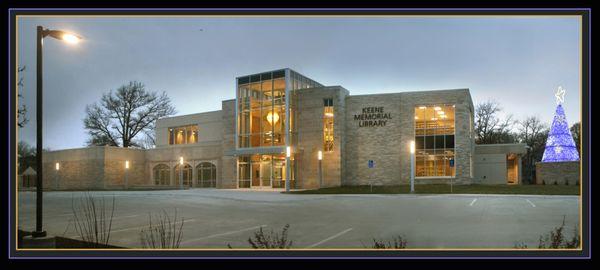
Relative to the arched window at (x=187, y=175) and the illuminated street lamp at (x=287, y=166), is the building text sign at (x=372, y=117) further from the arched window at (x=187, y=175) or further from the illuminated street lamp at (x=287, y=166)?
the arched window at (x=187, y=175)

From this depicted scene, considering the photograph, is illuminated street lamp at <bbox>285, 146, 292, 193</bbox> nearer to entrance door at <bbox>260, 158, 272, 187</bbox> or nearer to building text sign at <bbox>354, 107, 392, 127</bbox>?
entrance door at <bbox>260, 158, 272, 187</bbox>

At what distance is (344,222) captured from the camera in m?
14.7

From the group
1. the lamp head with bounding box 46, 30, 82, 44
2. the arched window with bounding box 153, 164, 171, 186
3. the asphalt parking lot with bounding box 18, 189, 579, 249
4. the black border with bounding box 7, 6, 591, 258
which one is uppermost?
the lamp head with bounding box 46, 30, 82, 44

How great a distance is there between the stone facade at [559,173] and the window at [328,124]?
1806 centimetres

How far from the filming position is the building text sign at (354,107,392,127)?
39812 mm

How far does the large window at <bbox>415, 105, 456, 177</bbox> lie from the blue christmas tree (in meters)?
9.19

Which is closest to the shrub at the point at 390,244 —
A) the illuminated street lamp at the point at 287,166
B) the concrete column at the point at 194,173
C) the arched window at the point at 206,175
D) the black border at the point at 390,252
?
the black border at the point at 390,252

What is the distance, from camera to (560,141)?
136 feet

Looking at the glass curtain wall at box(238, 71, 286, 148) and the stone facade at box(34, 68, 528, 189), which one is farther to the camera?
the glass curtain wall at box(238, 71, 286, 148)

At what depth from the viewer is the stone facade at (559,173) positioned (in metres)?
41.4

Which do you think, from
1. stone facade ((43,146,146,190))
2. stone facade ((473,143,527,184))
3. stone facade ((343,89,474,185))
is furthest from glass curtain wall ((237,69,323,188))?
stone facade ((473,143,527,184))

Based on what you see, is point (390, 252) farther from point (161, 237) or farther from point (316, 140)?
point (316, 140)

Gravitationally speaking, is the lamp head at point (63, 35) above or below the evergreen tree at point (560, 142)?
above
